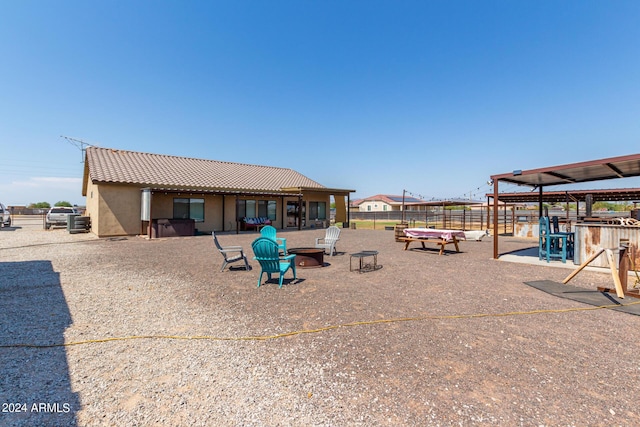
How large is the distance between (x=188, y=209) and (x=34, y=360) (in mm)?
15865

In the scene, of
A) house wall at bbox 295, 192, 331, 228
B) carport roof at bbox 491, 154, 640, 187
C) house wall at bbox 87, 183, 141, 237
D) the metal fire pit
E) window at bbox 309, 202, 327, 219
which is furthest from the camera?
window at bbox 309, 202, 327, 219

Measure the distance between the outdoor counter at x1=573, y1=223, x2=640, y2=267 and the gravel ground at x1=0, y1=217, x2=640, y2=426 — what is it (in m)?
2.29

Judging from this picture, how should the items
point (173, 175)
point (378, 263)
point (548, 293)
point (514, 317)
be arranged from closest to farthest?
point (514, 317) < point (548, 293) < point (378, 263) < point (173, 175)

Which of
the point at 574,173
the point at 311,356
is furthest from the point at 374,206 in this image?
the point at 311,356

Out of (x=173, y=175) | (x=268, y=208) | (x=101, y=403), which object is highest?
(x=173, y=175)

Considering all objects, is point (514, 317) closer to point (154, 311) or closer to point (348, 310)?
point (348, 310)

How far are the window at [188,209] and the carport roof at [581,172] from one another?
15.8m

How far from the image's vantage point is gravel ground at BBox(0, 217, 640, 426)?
2355 mm

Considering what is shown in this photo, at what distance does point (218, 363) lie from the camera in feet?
10.2

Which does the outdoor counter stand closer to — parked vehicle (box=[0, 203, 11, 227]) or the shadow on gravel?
the shadow on gravel

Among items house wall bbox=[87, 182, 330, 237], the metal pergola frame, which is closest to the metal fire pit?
the metal pergola frame

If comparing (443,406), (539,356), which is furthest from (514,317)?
(443,406)

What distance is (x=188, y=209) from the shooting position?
18.1 meters

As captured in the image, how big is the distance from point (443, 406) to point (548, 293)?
15.3 feet
